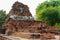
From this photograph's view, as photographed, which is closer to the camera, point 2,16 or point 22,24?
point 22,24

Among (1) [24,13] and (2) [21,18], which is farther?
(1) [24,13]

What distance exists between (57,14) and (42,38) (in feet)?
58.2

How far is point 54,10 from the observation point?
3284cm

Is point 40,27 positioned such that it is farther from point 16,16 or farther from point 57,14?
point 57,14

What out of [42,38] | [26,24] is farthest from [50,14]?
[42,38]

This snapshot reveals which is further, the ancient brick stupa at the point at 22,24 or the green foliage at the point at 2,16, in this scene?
the green foliage at the point at 2,16

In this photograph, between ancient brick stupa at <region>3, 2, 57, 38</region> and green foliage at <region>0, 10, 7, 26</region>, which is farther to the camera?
green foliage at <region>0, 10, 7, 26</region>

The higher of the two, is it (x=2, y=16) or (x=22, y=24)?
(x=2, y=16)

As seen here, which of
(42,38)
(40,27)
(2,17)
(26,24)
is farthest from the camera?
(2,17)

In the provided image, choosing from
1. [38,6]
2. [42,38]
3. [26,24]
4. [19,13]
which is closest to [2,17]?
[38,6]

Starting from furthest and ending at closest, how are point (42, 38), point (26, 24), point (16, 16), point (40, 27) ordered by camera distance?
point (16, 16) < point (26, 24) < point (40, 27) < point (42, 38)

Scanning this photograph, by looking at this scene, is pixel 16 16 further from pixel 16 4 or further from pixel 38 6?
pixel 38 6

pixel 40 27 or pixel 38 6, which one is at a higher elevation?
pixel 38 6

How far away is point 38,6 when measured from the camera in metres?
42.6
